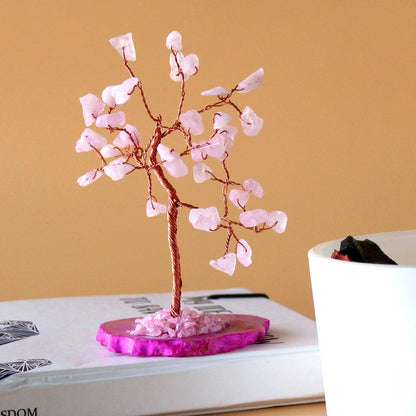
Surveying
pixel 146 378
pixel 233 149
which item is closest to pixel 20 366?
pixel 146 378

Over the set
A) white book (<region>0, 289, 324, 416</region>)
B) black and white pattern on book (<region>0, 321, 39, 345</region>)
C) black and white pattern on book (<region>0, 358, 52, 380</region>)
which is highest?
black and white pattern on book (<region>0, 321, 39, 345</region>)

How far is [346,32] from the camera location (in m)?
1.81

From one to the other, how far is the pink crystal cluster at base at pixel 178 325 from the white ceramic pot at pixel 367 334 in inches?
7.1

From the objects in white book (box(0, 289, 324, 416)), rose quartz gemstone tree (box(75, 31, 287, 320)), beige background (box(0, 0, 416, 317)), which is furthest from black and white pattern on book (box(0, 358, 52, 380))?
beige background (box(0, 0, 416, 317))

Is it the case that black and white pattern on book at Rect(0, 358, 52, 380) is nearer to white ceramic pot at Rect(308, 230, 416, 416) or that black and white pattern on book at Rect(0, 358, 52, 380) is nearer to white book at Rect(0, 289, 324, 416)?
white book at Rect(0, 289, 324, 416)

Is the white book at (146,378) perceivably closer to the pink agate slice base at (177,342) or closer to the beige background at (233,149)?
the pink agate slice base at (177,342)

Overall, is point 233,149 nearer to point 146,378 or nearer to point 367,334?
point 146,378

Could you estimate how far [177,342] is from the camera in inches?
23.0

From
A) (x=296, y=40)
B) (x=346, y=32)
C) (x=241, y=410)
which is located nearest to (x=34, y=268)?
(x=296, y=40)

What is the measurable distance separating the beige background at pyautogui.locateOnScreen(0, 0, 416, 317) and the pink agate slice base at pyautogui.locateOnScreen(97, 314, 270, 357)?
107cm

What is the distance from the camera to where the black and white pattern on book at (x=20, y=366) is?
55 centimetres

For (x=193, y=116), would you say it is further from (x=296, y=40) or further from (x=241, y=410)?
(x=296, y=40)

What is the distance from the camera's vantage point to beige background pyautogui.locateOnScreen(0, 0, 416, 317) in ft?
5.42

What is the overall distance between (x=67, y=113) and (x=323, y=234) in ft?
2.18
